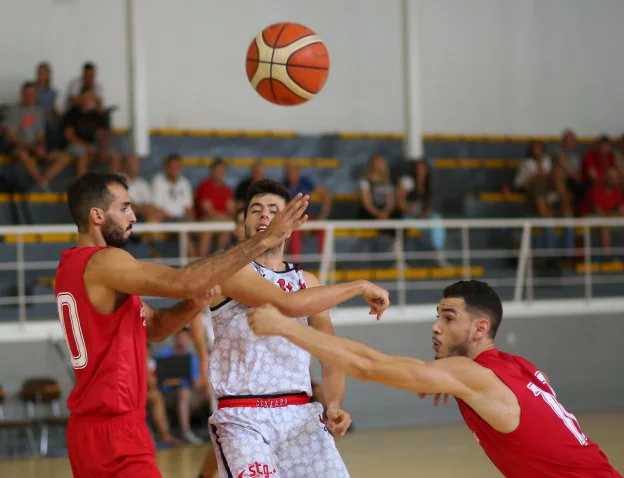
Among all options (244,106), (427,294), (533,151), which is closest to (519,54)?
(533,151)

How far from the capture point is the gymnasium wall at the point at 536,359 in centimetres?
1241

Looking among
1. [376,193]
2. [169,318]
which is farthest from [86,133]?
[169,318]

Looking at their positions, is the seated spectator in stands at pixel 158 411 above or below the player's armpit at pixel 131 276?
below

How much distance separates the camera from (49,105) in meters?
13.8

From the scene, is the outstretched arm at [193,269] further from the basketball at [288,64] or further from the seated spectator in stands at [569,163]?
the seated spectator in stands at [569,163]

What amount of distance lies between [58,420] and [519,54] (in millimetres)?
11343

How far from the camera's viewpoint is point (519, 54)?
730 inches

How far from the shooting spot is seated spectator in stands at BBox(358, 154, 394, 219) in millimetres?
13812

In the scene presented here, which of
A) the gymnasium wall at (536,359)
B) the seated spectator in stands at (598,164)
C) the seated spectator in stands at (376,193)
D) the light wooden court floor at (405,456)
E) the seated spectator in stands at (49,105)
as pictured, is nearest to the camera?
the light wooden court floor at (405,456)

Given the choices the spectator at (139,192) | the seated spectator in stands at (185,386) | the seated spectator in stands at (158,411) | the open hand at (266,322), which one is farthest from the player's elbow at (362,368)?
the spectator at (139,192)

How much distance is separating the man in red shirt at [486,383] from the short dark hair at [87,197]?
1321 millimetres

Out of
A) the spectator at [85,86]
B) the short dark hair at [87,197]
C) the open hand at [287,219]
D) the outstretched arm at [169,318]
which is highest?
the spectator at [85,86]

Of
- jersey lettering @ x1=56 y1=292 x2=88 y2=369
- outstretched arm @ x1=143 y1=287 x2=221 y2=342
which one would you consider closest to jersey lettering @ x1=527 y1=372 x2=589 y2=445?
outstretched arm @ x1=143 y1=287 x2=221 y2=342

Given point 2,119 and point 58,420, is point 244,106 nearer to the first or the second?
point 2,119
